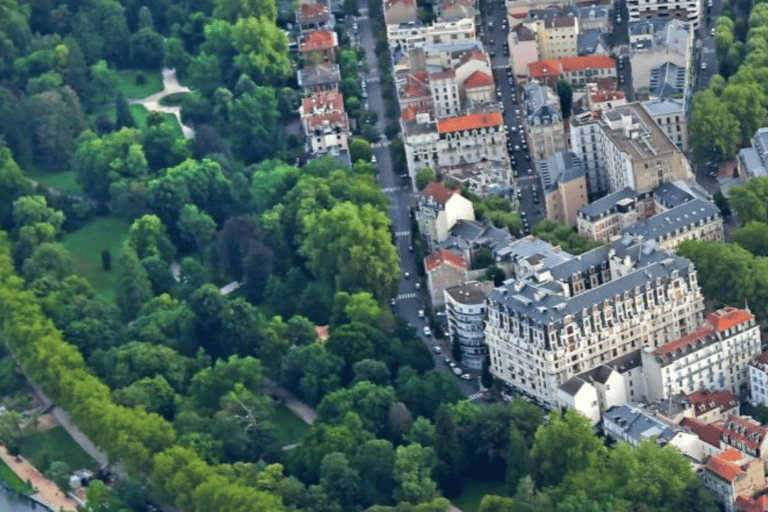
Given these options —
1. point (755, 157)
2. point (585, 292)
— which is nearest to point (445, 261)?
point (585, 292)

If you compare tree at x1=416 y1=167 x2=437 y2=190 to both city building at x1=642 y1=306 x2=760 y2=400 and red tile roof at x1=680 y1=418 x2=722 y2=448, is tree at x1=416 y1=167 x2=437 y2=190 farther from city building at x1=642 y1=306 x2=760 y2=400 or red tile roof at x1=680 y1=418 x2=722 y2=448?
red tile roof at x1=680 y1=418 x2=722 y2=448

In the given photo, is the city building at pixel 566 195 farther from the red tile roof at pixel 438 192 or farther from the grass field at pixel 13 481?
the grass field at pixel 13 481

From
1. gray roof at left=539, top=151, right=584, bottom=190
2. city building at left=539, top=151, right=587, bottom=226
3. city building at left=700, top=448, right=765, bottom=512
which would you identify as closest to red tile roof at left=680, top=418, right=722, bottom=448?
city building at left=700, top=448, right=765, bottom=512

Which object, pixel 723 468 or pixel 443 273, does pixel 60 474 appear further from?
pixel 723 468

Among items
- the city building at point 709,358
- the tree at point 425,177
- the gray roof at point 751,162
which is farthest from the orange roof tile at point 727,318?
the tree at point 425,177

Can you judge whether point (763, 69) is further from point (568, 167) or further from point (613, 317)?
point (613, 317)

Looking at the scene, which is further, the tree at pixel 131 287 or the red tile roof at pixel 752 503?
the tree at pixel 131 287
